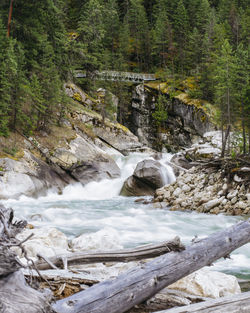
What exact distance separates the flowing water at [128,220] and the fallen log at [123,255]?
3474 millimetres

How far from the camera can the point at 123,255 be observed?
3549 mm

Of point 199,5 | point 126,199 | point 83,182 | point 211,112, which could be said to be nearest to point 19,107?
point 83,182

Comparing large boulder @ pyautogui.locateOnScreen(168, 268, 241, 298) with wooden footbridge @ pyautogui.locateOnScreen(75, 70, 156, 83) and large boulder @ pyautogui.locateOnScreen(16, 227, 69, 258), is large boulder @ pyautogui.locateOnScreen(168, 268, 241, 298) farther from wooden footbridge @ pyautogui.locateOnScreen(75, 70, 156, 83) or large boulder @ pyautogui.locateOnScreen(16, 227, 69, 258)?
wooden footbridge @ pyautogui.locateOnScreen(75, 70, 156, 83)

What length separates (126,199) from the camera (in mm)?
18609

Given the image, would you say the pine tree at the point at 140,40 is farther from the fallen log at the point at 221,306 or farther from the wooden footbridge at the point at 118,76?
the fallen log at the point at 221,306

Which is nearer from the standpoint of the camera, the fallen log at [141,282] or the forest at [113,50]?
the fallen log at [141,282]

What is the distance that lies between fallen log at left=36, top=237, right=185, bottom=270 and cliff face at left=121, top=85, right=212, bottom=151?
121 ft

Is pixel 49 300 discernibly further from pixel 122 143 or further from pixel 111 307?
pixel 122 143

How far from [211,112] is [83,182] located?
79.4 ft

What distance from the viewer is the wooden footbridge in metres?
38.7

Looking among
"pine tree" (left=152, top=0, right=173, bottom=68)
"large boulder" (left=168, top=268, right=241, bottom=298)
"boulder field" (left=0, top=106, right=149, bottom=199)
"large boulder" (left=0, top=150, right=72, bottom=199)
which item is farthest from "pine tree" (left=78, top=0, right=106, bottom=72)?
"large boulder" (left=168, top=268, right=241, bottom=298)

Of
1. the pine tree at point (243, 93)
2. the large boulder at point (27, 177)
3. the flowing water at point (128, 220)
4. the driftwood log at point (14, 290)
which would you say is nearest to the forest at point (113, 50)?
the pine tree at point (243, 93)

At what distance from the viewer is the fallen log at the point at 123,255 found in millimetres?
3308

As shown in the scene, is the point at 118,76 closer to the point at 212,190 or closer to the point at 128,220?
the point at 212,190
